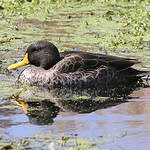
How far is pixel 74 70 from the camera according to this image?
9234 mm

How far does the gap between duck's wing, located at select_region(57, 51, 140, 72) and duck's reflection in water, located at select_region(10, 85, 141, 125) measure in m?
0.48

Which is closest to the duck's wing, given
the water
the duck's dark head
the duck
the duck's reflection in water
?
the duck

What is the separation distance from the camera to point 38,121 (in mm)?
6988

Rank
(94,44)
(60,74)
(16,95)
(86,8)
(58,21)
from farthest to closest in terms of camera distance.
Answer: (86,8)
(58,21)
(94,44)
(60,74)
(16,95)

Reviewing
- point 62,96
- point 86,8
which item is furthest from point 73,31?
point 62,96

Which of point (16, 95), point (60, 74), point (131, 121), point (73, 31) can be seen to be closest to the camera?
point (131, 121)

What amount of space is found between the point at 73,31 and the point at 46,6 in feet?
10.4

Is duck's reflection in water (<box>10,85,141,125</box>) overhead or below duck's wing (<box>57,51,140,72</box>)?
below

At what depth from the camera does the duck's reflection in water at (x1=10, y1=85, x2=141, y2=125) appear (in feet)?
24.0

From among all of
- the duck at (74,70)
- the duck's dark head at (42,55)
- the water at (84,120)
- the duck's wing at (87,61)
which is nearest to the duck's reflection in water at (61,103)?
the water at (84,120)

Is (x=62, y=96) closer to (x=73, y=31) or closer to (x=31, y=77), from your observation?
(x=31, y=77)

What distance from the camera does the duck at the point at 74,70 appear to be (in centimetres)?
919

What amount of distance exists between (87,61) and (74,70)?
0.28 meters

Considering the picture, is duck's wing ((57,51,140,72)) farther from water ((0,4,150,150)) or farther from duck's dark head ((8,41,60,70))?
water ((0,4,150,150))
